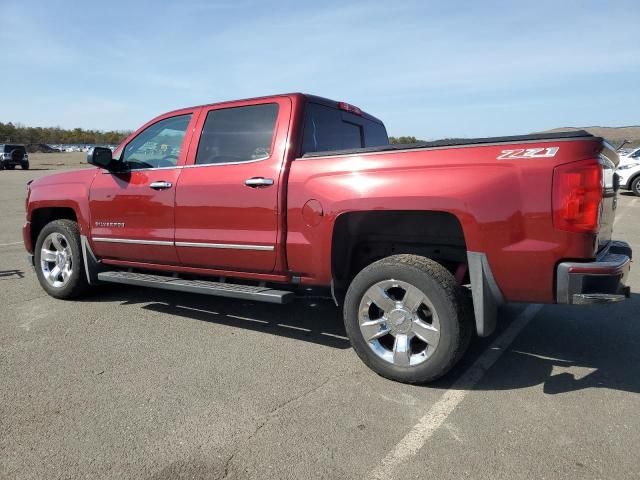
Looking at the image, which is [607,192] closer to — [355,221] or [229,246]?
[355,221]

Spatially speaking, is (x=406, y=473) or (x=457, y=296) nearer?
(x=406, y=473)

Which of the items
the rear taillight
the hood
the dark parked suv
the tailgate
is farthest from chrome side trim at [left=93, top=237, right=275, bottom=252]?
the dark parked suv

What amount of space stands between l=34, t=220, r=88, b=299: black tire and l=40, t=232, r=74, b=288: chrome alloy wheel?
0.08 ft

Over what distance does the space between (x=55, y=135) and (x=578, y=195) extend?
115012mm

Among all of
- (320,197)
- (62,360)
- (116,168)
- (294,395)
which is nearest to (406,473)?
(294,395)

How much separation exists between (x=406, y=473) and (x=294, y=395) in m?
1.00

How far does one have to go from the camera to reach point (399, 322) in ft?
11.2

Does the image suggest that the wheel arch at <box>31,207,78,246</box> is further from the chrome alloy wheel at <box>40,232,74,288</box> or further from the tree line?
the tree line

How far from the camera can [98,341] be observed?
422 cm

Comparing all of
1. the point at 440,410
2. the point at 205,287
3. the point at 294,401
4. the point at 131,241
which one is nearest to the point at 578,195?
the point at 440,410

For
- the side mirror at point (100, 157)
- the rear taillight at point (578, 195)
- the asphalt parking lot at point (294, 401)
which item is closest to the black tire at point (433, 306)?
the asphalt parking lot at point (294, 401)

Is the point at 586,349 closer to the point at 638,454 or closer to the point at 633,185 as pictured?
the point at 638,454

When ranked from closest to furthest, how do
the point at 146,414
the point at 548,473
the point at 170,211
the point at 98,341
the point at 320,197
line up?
the point at 548,473 → the point at 146,414 → the point at 320,197 → the point at 98,341 → the point at 170,211

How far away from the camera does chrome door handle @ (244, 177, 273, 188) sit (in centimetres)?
388
